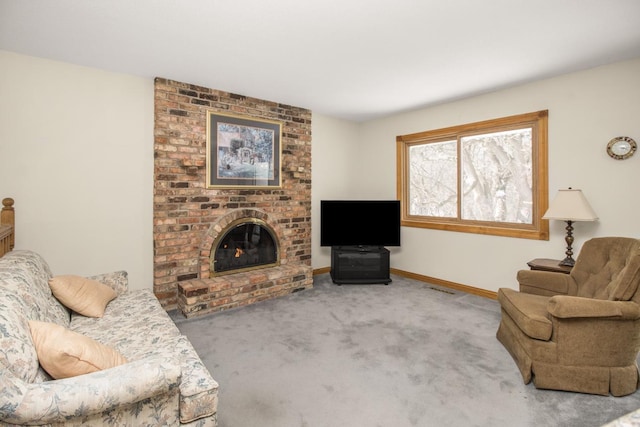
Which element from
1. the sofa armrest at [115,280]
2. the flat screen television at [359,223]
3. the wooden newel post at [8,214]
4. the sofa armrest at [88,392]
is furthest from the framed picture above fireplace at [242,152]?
the sofa armrest at [88,392]

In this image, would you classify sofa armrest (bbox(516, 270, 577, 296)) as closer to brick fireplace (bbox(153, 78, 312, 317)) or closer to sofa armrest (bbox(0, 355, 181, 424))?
brick fireplace (bbox(153, 78, 312, 317))

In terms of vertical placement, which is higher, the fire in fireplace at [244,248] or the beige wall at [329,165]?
the beige wall at [329,165]

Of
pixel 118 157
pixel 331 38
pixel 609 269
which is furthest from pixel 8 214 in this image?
pixel 609 269

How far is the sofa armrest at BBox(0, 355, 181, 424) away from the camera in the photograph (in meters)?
1.11

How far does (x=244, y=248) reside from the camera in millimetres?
4199

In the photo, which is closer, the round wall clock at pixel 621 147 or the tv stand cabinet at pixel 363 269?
the round wall clock at pixel 621 147

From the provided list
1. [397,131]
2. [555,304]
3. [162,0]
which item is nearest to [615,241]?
[555,304]

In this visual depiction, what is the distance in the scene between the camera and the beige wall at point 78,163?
9.43 ft

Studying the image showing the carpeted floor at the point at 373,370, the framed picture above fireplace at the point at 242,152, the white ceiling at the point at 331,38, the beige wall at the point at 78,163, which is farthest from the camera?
the framed picture above fireplace at the point at 242,152

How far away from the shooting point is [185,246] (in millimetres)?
3705

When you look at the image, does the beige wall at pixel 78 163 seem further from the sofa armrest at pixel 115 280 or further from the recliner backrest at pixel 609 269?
the recliner backrest at pixel 609 269

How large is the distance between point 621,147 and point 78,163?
5.15m

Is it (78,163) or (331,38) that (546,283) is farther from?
(78,163)

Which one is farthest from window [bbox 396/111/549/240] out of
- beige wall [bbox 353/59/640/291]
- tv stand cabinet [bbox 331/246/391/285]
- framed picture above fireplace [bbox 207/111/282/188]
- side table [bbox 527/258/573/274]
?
framed picture above fireplace [bbox 207/111/282/188]
